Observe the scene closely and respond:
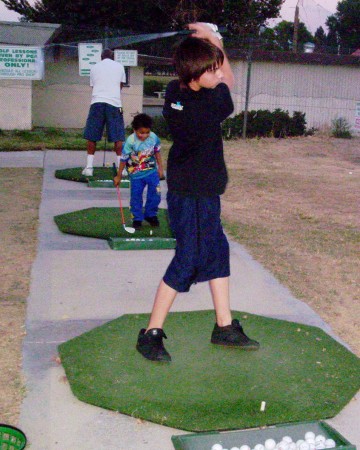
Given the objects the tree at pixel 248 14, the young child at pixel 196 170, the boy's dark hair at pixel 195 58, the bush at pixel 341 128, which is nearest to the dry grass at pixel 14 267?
the young child at pixel 196 170

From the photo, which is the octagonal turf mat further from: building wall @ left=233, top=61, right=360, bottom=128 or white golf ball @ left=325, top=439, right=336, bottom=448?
building wall @ left=233, top=61, right=360, bottom=128

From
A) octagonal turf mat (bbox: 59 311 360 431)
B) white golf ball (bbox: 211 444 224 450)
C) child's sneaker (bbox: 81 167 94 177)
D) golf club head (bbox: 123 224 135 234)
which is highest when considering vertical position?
child's sneaker (bbox: 81 167 94 177)

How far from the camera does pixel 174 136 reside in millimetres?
3971

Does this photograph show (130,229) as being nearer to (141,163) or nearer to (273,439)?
(141,163)

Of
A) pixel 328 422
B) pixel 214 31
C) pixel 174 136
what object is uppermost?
pixel 214 31

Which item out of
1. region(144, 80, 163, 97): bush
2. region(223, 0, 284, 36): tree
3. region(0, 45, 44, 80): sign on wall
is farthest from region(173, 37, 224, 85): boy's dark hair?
region(144, 80, 163, 97): bush

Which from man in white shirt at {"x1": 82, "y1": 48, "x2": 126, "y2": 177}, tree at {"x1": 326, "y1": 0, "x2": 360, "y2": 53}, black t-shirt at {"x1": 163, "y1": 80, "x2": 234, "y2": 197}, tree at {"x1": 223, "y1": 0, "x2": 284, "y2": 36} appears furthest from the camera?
tree at {"x1": 326, "y1": 0, "x2": 360, "y2": 53}

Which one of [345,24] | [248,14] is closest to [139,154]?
[248,14]

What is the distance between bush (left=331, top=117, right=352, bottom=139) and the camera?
66.5 ft

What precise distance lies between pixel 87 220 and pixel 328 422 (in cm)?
452

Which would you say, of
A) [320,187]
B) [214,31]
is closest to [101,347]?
[214,31]

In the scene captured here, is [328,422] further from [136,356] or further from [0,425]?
[0,425]

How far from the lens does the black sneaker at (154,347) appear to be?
4.05 m

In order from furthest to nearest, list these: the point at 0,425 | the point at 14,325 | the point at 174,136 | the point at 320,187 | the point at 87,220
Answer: the point at 320,187, the point at 87,220, the point at 14,325, the point at 174,136, the point at 0,425
